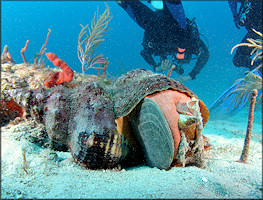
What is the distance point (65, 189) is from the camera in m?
1.27

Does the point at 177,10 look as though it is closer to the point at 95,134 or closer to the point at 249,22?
the point at 249,22

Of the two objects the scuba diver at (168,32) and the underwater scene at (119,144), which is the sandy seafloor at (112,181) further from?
the scuba diver at (168,32)

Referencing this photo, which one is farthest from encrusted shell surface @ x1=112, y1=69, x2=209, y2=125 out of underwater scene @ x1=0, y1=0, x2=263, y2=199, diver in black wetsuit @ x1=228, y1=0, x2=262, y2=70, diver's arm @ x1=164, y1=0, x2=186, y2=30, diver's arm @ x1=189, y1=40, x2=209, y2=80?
diver's arm @ x1=189, y1=40, x2=209, y2=80

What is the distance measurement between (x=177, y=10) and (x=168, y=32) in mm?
1123

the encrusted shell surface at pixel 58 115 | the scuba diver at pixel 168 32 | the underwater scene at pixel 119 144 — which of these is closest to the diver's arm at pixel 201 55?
the scuba diver at pixel 168 32

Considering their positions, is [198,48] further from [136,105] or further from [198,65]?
[136,105]

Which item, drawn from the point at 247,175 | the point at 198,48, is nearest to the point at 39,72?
the point at 247,175

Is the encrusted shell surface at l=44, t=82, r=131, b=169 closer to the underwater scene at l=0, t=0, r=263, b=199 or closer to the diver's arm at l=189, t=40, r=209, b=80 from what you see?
the underwater scene at l=0, t=0, r=263, b=199

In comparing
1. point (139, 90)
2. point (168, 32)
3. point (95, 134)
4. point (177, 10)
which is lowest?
point (95, 134)

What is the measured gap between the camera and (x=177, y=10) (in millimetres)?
7152

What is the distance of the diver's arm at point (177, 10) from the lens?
711 centimetres

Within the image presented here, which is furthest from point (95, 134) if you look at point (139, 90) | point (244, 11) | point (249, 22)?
point (244, 11)

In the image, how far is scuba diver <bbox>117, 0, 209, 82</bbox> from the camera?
746cm

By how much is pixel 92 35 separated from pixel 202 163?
13.2ft
